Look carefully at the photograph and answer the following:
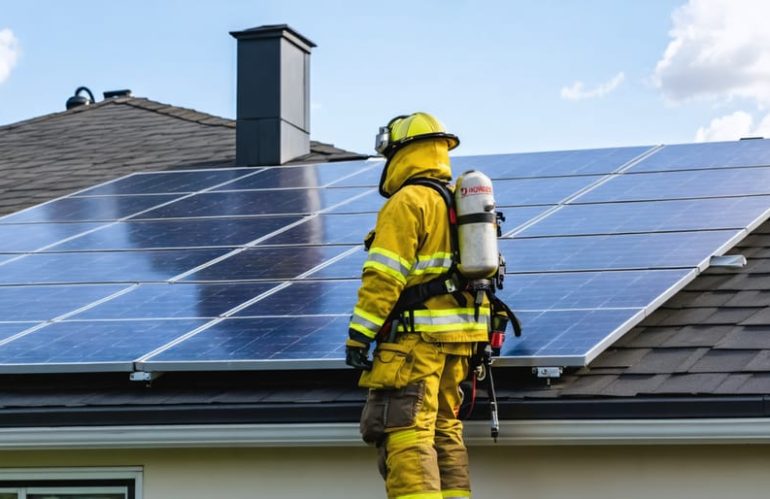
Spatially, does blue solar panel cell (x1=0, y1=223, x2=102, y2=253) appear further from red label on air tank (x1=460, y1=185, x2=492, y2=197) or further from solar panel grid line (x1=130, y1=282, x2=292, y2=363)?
red label on air tank (x1=460, y1=185, x2=492, y2=197)

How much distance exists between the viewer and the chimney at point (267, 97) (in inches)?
552

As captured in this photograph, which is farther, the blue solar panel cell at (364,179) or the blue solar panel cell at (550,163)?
the blue solar panel cell at (364,179)

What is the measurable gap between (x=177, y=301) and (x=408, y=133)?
2.57 meters

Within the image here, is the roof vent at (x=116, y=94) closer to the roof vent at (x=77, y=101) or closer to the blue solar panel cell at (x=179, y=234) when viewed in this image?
the roof vent at (x=77, y=101)

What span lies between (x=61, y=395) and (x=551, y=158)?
581 centimetres

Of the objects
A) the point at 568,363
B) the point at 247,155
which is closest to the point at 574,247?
the point at 568,363

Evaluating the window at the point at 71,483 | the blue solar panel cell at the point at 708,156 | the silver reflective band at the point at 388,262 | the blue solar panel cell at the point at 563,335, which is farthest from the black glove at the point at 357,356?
the blue solar panel cell at the point at 708,156

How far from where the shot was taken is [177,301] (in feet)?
29.2

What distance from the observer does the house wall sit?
6.90m

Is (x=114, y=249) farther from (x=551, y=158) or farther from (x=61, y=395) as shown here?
(x=551, y=158)

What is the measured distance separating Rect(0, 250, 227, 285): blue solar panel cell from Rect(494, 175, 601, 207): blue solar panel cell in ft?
8.23

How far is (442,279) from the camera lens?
6887 millimetres

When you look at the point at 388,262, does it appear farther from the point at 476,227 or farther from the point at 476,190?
the point at 476,190

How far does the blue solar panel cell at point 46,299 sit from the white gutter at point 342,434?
55.2 inches
